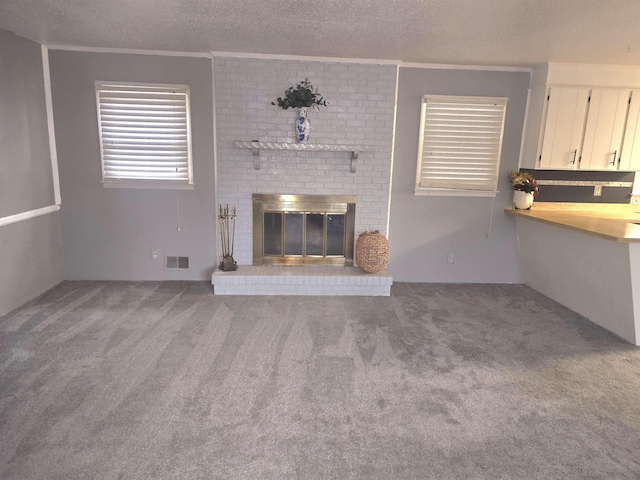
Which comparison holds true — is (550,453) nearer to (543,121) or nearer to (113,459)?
(113,459)

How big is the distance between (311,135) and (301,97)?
420 mm

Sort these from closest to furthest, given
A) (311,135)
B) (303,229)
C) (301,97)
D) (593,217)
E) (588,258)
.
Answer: (588,258), (593,217), (301,97), (311,135), (303,229)

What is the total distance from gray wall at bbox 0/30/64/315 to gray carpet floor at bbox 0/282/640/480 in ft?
0.90

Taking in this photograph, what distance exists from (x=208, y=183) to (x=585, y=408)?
3.76 meters

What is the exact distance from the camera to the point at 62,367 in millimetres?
2582

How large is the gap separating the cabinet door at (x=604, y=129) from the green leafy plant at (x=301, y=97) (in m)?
2.80

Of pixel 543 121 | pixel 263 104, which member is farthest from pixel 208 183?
pixel 543 121

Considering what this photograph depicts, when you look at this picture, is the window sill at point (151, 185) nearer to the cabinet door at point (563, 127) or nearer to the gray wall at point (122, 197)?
the gray wall at point (122, 197)

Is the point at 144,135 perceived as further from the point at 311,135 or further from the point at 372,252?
the point at 372,252

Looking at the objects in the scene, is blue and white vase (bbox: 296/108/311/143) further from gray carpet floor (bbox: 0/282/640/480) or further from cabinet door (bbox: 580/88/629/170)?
cabinet door (bbox: 580/88/629/170)

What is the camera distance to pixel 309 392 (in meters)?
2.40

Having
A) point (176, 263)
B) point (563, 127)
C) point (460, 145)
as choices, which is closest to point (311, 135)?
point (460, 145)

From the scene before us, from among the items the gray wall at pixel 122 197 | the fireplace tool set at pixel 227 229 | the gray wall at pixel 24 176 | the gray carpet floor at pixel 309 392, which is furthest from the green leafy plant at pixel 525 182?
the gray wall at pixel 24 176

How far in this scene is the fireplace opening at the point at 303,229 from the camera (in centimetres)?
438
